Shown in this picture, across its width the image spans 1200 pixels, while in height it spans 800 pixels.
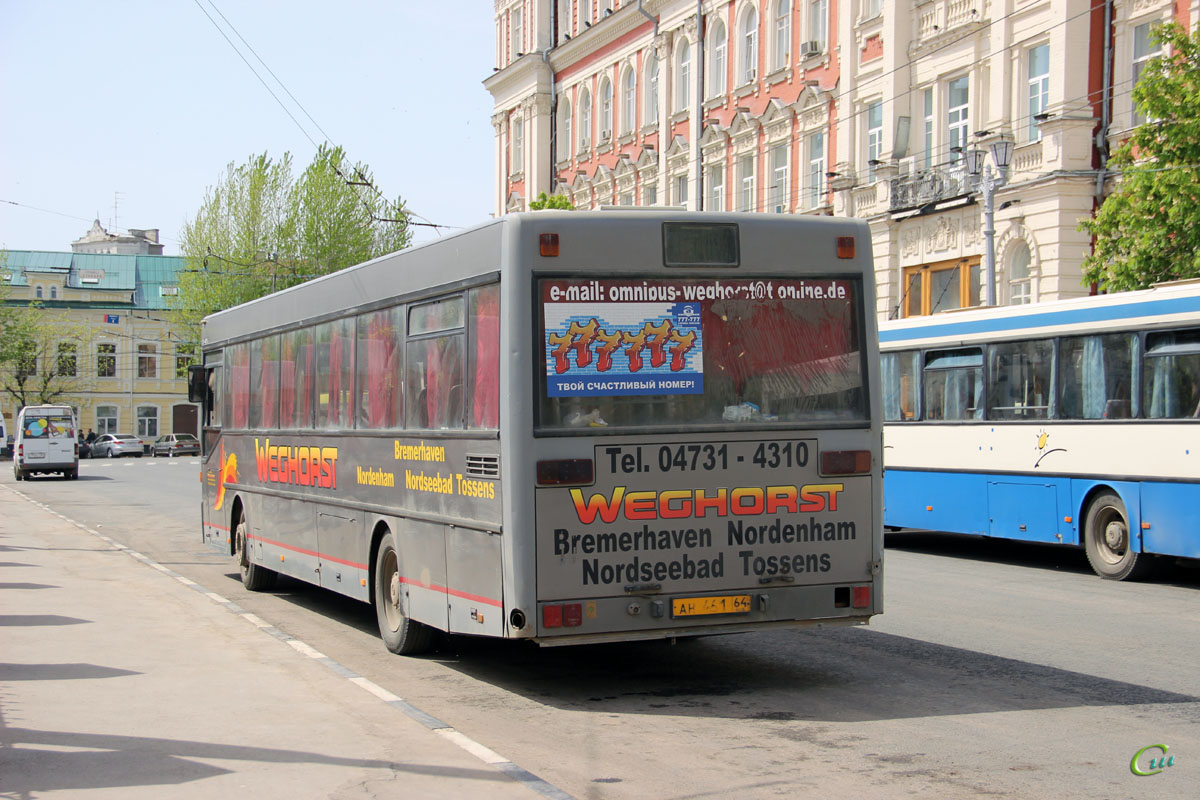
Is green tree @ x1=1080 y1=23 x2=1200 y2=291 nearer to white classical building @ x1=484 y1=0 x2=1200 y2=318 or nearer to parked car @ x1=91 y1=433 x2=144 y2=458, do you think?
white classical building @ x1=484 y1=0 x2=1200 y2=318

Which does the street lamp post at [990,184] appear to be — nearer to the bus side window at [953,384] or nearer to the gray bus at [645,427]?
the bus side window at [953,384]

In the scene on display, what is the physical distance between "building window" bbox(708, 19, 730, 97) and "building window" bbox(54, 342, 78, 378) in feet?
197

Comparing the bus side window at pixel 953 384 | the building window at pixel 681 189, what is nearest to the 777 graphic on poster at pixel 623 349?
the bus side window at pixel 953 384

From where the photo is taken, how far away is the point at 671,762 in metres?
7.05

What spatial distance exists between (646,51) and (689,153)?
5.26 meters

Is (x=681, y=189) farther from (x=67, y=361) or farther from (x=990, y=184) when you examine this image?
(x=67, y=361)

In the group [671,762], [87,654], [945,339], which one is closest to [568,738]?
[671,762]

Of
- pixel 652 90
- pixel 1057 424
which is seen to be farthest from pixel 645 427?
Result: pixel 652 90

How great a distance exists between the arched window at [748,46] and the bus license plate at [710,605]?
36132 mm

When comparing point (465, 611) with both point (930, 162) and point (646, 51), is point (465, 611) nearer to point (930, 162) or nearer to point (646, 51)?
point (930, 162)

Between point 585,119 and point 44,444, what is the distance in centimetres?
2341

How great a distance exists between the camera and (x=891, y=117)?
36031mm

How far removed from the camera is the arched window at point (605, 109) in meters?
53.5

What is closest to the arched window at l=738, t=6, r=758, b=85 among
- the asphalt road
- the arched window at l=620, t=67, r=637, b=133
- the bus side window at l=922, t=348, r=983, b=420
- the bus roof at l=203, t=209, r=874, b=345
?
the arched window at l=620, t=67, r=637, b=133
